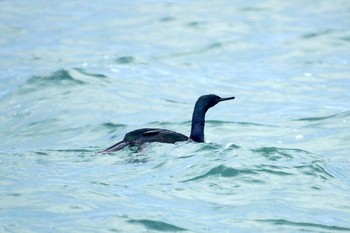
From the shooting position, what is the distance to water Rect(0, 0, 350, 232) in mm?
10250

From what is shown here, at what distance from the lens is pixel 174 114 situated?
16.4 meters

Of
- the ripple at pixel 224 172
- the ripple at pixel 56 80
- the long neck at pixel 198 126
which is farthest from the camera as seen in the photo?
the ripple at pixel 56 80

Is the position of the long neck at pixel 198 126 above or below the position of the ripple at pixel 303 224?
below

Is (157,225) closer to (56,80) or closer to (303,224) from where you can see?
(303,224)

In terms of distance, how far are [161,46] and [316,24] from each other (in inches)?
137

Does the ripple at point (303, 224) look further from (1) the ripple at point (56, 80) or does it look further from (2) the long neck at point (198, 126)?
(1) the ripple at point (56, 80)

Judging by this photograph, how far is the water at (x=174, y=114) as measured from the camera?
404 inches

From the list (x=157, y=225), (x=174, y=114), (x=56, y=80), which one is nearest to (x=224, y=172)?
(x=157, y=225)

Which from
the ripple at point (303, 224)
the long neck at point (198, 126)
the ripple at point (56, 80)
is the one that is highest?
the ripple at point (303, 224)

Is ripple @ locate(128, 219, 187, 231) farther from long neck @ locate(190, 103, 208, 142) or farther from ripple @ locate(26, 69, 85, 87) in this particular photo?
ripple @ locate(26, 69, 85, 87)

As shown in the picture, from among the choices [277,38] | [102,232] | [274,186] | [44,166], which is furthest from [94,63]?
[102,232]

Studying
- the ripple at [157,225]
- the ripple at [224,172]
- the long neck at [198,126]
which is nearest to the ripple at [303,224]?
the ripple at [157,225]

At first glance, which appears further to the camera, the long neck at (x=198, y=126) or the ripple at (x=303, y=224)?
the long neck at (x=198, y=126)

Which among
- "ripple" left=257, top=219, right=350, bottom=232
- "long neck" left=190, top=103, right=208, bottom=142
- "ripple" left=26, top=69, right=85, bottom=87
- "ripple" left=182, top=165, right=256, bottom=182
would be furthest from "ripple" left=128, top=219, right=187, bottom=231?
"ripple" left=26, top=69, right=85, bottom=87
